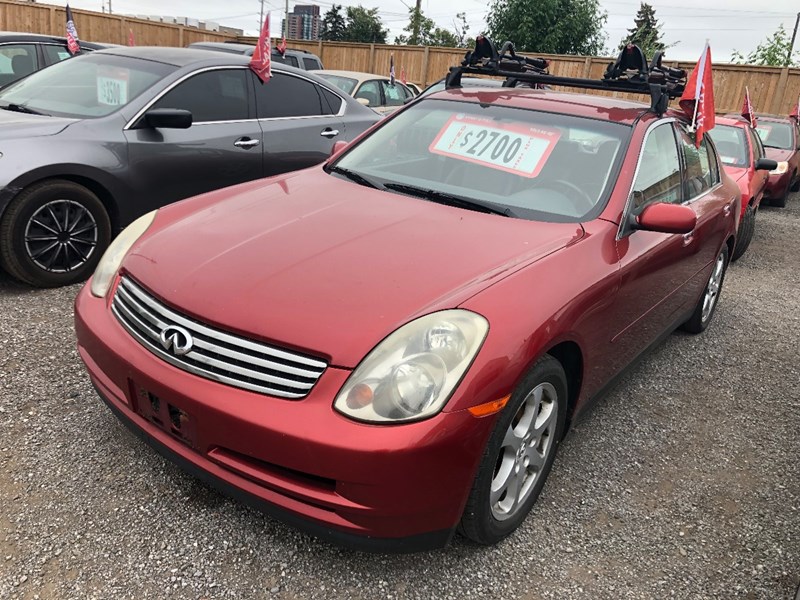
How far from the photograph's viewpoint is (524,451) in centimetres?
228

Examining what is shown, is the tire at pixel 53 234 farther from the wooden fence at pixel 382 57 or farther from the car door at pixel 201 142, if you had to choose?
the wooden fence at pixel 382 57

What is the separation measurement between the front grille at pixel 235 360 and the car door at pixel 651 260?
1451 millimetres

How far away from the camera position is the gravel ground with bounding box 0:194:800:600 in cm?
207

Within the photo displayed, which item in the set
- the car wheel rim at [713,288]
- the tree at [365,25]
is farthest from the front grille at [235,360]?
the tree at [365,25]

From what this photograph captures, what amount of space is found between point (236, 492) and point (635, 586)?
1375 mm

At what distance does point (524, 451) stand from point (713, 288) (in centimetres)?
312

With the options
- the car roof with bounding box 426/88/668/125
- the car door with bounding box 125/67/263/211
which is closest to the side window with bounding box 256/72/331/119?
the car door with bounding box 125/67/263/211

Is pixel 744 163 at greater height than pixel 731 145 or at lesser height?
lesser

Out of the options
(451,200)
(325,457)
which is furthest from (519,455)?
(451,200)

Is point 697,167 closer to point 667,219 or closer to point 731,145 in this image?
point 667,219

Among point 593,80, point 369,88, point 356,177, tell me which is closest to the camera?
point 356,177

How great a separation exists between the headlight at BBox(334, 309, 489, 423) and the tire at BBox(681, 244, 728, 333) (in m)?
3.00

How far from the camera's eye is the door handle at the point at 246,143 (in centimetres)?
501

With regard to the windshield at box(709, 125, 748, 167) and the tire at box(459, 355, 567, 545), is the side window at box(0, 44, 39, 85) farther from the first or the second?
the windshield at box(709, 125, 748, 167)
